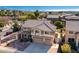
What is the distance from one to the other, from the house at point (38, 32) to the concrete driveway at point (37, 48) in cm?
5

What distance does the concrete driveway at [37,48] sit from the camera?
114 inches

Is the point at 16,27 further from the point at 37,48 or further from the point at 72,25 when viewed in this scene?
the point at 72,25

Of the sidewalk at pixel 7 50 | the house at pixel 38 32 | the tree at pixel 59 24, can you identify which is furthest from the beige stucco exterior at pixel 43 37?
the sidewalk at pixel 7 50

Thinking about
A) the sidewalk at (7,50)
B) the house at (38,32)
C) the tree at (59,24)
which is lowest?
the sidewalk at (7,50)

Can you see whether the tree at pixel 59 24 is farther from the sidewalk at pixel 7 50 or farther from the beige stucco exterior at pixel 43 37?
the sidewalk at pixel 7 50

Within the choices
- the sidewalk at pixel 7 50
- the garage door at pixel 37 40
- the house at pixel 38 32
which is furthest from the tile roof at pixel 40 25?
the sidewalk at pixel 7 50

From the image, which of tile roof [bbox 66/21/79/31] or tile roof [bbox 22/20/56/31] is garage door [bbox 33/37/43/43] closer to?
tile roof [bbox 22/20/56/31]

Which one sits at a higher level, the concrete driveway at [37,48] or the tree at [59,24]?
the tree at [59,24]

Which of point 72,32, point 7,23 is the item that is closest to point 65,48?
point 72,32

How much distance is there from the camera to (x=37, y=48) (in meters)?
2.90

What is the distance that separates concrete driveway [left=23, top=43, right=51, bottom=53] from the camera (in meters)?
2.89

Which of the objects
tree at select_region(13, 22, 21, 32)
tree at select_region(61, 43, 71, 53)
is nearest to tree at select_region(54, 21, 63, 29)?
tree at select_region(61, 43, 71, 53)

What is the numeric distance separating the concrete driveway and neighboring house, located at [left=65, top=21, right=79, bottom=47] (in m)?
0.27
